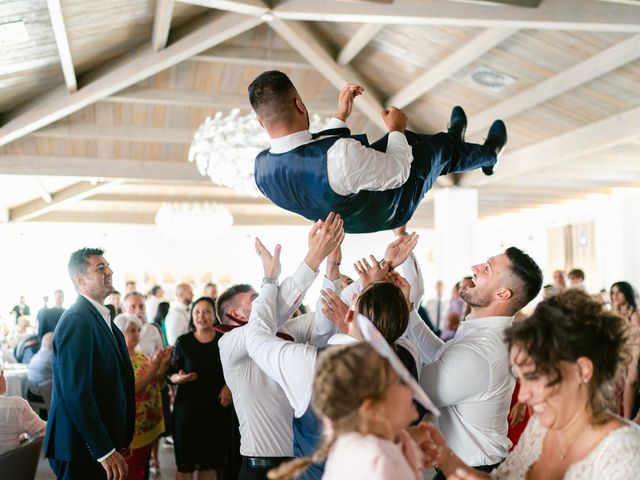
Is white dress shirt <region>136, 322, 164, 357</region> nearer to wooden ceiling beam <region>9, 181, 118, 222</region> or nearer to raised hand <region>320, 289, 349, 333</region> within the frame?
raised hand <region>320, 289, 349, 333</region>

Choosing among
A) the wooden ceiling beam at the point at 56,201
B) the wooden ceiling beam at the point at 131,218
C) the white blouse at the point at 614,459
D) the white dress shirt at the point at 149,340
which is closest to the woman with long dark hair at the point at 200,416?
the white dress shirt at the point at 149,340

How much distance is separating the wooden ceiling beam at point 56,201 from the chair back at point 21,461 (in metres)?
12.4

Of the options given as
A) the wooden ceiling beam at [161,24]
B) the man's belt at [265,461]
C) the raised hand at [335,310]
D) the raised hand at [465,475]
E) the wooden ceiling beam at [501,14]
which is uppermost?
the wooden ceiling beam at [161,24]

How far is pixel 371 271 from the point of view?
2.64m

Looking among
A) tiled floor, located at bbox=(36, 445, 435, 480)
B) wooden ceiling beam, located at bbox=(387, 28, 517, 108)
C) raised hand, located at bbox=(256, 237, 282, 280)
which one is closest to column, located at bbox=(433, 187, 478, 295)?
wooden ceiling beam, located at bbox=(387, 28, 517, 108)

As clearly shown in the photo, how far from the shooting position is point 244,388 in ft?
11.0

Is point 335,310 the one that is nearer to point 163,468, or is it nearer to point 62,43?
point 163,468

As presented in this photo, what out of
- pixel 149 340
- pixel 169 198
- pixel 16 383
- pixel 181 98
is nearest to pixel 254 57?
pixel 181 98

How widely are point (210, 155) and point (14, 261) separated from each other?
13.6 m

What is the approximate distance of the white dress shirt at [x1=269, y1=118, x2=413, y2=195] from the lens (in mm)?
2215

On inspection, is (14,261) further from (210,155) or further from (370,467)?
(370,467)

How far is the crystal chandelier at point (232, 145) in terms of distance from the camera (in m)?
6.66

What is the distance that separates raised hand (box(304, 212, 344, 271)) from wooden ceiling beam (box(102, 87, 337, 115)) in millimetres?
7700

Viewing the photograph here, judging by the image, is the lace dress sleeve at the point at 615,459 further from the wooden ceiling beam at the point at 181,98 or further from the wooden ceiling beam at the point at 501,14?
the wooden ceiling beam at the point at 181,98
